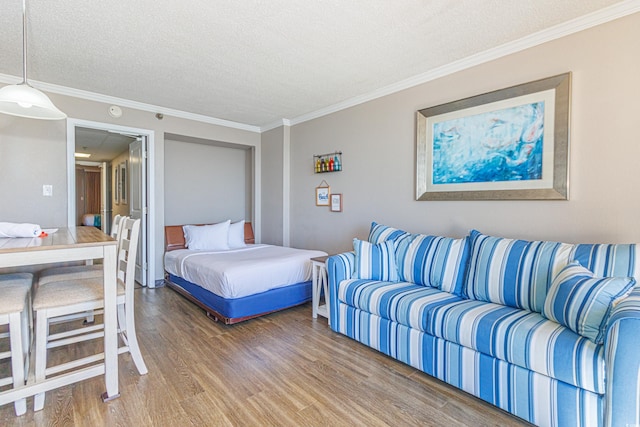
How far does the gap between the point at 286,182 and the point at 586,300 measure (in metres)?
3.82

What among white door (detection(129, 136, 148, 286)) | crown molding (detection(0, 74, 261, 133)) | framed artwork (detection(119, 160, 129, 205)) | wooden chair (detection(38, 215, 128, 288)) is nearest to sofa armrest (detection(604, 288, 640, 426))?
wooden chair (detection(38, 215, 128, 288))

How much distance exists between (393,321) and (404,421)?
691mm

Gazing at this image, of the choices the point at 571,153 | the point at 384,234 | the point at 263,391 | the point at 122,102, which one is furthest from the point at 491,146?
the point at 122,102

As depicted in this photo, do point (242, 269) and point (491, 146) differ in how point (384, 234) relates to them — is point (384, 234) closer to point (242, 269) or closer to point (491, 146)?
point (491, 146)

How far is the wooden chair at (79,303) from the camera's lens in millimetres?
1702

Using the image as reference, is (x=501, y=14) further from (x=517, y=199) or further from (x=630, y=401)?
(x=630, y=401)

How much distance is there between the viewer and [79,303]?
1.81 metres

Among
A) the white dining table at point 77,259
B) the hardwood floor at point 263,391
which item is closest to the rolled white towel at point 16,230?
the white dining table at point 77,259

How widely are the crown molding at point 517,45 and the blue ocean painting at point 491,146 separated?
47cm

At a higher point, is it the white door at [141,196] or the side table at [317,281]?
the white door at [141,196]

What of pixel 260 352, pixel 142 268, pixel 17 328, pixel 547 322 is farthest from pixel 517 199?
pixel 142 268

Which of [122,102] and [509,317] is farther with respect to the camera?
[122,102]

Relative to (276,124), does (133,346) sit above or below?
below

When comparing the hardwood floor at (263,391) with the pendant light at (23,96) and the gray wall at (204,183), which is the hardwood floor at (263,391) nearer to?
the pendant light at (23,96)
